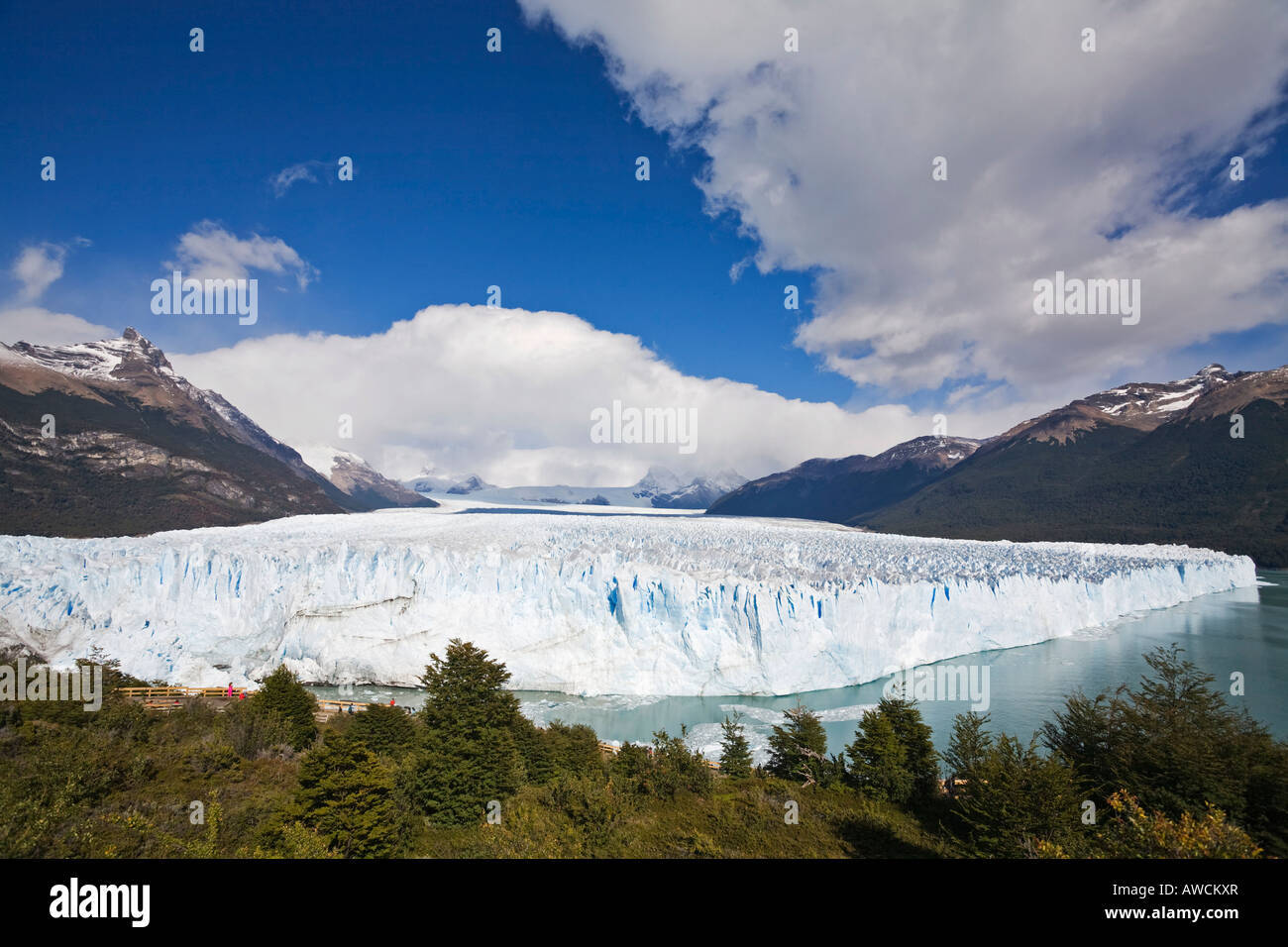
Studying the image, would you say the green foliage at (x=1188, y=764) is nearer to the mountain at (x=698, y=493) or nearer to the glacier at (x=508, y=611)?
the glacier at (x=508, y=611)

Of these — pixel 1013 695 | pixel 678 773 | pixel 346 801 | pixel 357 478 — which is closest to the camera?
pixel 346 801

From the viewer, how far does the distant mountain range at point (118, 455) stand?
1969 inches

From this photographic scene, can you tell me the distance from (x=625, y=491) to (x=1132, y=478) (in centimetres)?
11065

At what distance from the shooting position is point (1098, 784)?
8.02 metres

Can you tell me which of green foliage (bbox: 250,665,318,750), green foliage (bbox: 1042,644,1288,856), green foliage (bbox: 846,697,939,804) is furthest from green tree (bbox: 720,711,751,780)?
green foliage (bbox: 250,665,318,750)

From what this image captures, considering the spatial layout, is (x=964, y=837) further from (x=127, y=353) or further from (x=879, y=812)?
(x=127, y=353)

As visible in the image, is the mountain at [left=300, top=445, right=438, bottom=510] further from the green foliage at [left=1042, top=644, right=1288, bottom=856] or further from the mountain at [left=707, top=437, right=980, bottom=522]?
the green foliage at [left=1042, top=644, right=1288, bottom=856]

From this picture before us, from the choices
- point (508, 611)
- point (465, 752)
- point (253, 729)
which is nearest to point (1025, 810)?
point (465, 752)

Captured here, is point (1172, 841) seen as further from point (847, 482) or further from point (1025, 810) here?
point (847, 482)

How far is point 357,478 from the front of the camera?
15462 cm

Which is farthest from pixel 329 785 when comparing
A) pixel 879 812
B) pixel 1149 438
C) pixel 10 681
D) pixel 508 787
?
pixel 1149 438

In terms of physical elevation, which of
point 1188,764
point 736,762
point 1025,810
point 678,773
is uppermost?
point 1188,764

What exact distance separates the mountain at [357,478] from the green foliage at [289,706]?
127979 mm

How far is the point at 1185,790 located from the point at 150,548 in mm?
32430
